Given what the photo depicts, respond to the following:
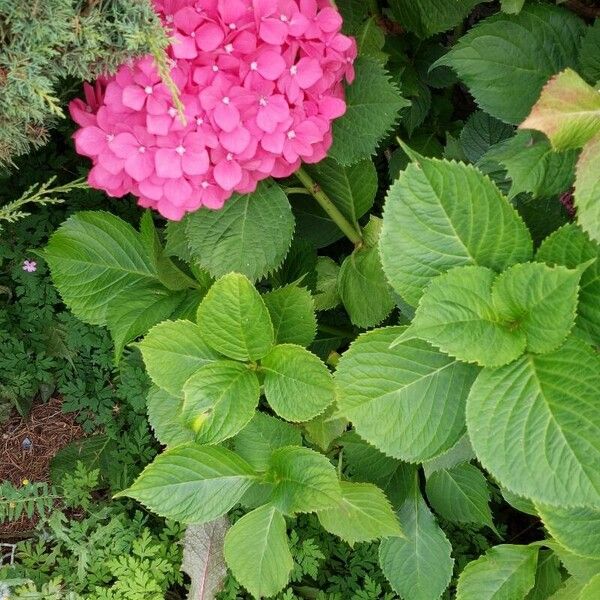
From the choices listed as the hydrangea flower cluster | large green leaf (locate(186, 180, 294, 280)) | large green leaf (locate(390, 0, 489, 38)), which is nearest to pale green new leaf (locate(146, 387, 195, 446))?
large green leaf (locate(186, 180, 294, 280))

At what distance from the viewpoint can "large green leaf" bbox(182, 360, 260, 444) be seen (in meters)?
1.12

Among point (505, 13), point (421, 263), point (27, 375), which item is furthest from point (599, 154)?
point (27, 375)

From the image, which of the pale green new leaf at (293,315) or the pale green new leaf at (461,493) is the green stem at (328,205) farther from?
the pale green new leaf at (461,493)

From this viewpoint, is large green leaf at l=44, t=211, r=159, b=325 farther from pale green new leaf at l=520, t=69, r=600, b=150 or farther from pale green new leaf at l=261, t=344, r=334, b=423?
pale green new leaf at l=520, t=69, r=600, b=150

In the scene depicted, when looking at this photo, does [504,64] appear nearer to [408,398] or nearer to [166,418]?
[408,398]

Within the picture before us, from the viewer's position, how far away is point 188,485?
45.9 inches

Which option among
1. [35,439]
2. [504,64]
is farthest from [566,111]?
[35,439]

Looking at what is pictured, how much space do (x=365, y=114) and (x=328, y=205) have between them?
20 centimetres

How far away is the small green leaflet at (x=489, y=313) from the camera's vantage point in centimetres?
90

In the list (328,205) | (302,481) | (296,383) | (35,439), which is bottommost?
(35,439)

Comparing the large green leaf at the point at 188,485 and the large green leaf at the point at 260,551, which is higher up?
the large green leaf at the point at 188,485

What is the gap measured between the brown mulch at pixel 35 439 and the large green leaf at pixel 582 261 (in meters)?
1.39

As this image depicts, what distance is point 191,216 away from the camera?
1224 millimetres

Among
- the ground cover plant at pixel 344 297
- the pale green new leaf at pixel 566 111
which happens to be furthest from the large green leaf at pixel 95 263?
the pale green new leaf at pixel 566 111
